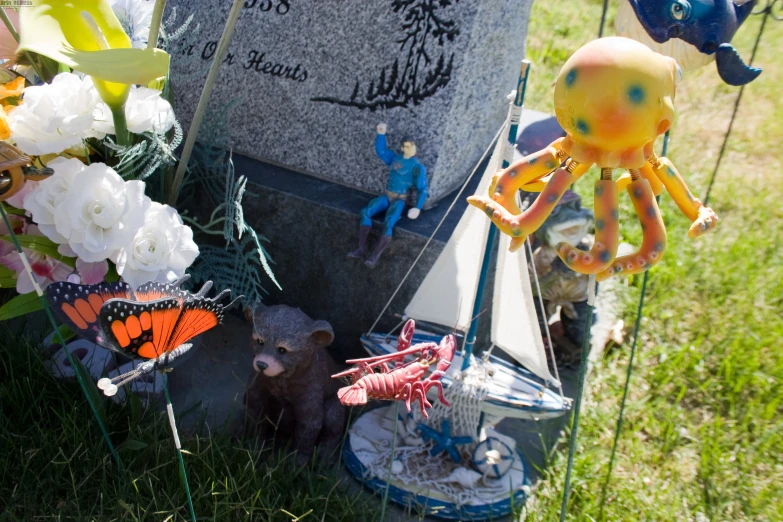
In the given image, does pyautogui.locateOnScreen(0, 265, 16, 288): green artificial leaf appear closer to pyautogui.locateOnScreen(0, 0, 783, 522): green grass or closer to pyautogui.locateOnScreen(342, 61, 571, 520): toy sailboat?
pyautogui.locateOnScreen(0, 0, 783, 522): green grass

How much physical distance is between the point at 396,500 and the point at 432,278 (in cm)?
67

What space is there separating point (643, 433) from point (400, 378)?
1.38 m

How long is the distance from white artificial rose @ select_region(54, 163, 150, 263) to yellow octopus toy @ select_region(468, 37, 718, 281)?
2.66ft

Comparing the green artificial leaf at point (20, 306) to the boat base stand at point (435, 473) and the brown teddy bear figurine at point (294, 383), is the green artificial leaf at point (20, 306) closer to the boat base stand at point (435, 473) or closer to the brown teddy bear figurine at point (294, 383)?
the brown teddy bear figurine at point (294, 383)

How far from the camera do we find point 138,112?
6.09ft

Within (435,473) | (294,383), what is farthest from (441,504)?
(294,383)

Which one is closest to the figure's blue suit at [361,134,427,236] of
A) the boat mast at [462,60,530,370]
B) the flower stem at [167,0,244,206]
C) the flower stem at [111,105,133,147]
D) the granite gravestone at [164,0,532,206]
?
the granite gravestone at [164,0,532,206]

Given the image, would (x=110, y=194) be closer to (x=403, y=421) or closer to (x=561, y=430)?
(x=403, y=421)

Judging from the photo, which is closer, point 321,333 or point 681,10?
point 681,10

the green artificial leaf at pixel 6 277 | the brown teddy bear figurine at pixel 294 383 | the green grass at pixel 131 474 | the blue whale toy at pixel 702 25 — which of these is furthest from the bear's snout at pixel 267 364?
the blue whale toy at pixel 702 25

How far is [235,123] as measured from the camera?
8.77 ft

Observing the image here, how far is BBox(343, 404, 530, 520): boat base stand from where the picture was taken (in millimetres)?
2084

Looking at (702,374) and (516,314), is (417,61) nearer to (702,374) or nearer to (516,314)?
(516,314)

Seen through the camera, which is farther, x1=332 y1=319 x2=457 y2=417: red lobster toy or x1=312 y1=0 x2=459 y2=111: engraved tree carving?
x1=312 y1=0 x2=459 y2=111: engraved tree carving
